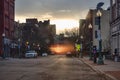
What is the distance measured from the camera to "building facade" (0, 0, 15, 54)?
9588cm

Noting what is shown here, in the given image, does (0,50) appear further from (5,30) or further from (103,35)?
(103,35)

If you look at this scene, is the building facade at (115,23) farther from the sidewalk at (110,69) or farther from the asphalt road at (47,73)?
the asphalt road at (47,73)

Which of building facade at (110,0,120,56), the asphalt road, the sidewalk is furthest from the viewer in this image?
building facade at (110,0,120,56)

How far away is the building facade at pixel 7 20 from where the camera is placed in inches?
3775

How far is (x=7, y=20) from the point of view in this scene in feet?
335

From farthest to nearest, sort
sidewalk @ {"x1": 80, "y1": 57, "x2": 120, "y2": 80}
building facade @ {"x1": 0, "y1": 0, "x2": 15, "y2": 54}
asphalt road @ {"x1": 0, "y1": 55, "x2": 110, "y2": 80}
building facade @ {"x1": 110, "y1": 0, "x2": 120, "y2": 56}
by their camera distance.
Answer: building facade @ {"x1": 0, "y1": 0, "x2": 15, "y2": 54} < building facade @ {"x1": 110, "y1": 0, "x2": 120, "y2": 56} < sidewalk @ {"x1": 80, "y1": 57, "x2": 120, "y2": 80} < asphalt road @ {"x1": 0, "y1": 55, "x2": 110, "y2": 80}

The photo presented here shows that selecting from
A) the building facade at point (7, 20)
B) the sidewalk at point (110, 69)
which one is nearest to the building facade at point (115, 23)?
the sidewalk at point (110, 69)

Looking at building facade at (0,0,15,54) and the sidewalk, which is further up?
building facade at (0,0,15,54)

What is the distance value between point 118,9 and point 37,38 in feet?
343

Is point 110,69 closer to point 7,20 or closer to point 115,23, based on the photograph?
point 115,23

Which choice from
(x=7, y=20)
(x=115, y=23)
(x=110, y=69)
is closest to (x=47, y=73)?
(x=110, y=69)

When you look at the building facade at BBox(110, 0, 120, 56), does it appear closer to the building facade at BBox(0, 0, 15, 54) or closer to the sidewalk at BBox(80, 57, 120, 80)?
the sidewalk at BBox(80, 57, 120, 80)

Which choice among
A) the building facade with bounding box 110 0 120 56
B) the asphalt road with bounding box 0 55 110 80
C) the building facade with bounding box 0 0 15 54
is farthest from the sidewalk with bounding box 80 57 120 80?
the building facade with bounding box 0 0 15 54

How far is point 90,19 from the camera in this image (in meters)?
129
